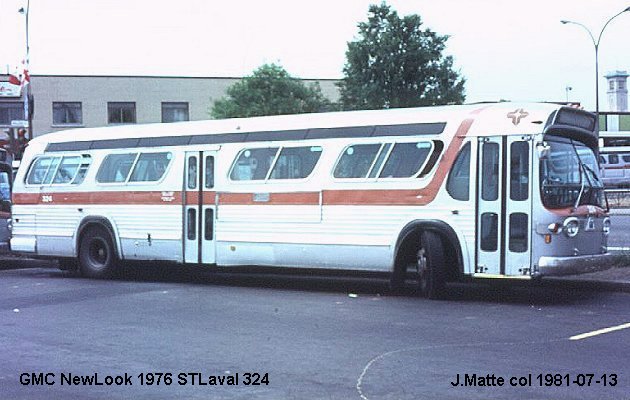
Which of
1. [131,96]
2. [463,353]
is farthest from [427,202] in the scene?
[131,96]

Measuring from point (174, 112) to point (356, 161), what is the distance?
48.6 metres

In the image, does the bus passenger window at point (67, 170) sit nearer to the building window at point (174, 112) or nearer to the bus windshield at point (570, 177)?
the bus windshield at point (570, 177)

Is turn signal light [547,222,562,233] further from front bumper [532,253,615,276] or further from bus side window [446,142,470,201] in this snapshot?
bus side window [446,142,470,201]

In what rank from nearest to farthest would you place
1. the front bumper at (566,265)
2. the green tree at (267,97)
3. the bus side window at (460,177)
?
the front bumper at (566,265) → the bus side window at (460,177) → the green tree at (267,97)

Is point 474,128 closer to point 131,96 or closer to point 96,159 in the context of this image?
point 96,159

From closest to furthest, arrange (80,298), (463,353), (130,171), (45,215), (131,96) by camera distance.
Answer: (463,353)
(80,298)
(130,171)
(45,215)
(131,96)

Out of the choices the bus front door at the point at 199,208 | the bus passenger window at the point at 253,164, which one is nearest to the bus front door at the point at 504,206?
the bus passenger window at the point at 253,164

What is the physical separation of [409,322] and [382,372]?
2871mm

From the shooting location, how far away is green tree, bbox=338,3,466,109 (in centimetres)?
4944

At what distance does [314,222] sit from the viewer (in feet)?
45.8

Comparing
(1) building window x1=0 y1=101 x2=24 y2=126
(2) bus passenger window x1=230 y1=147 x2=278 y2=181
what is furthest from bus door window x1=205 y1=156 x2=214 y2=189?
(1) building window x1=0 y1=101 x2=24 y2=126

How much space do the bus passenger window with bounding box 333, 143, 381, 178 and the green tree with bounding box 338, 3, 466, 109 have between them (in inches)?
1402

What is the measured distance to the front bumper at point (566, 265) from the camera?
1176 cm

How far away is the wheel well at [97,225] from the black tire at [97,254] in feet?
0.14
